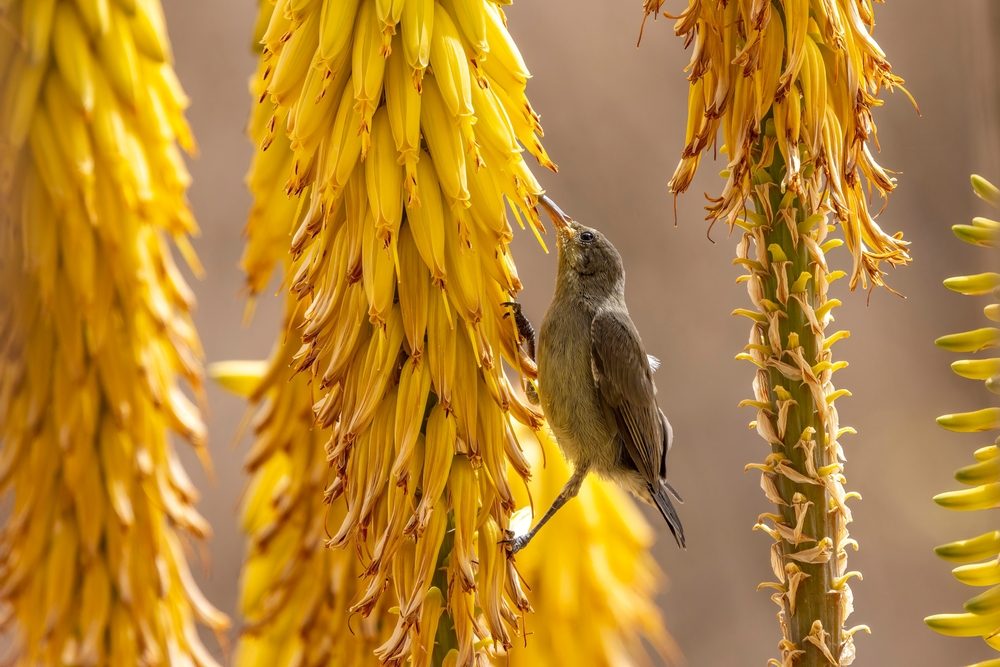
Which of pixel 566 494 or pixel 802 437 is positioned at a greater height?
pixel 802 437

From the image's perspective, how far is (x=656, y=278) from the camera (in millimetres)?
4719

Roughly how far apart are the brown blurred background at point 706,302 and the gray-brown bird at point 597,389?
217 cm

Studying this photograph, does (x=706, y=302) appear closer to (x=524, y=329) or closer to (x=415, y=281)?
(x=524, y=329)

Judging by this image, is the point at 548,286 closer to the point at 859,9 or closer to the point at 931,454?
the point at 931,454

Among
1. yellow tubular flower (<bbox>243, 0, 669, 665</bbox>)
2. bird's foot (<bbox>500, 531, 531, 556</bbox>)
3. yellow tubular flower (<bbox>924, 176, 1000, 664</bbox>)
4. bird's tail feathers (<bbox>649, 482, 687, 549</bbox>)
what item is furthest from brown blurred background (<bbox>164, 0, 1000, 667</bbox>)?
yellow tubular flower (<bbox>924, 176, 1000, 664</bbox>)

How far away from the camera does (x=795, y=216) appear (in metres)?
1.27

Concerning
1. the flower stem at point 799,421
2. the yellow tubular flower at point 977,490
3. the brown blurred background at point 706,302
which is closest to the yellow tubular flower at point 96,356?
the flower stem at point 799,421

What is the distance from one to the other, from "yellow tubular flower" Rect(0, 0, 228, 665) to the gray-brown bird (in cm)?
57

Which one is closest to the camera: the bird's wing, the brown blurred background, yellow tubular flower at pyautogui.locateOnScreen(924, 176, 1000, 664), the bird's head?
yellow tubular flower at pyautogui.locateOnScreen(924, 176, 1000, 664)

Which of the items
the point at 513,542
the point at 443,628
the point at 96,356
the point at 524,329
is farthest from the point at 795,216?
the point at 96,356

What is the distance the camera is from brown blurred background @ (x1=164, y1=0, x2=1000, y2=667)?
4398 mm

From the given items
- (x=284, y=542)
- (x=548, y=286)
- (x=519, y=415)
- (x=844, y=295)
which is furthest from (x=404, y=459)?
(x=844, y=295)

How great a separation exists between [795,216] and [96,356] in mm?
1014

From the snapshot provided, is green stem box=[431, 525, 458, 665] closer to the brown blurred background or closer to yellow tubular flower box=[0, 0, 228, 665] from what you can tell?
yellow tubular flower box=[0, 0, 228, 665]
